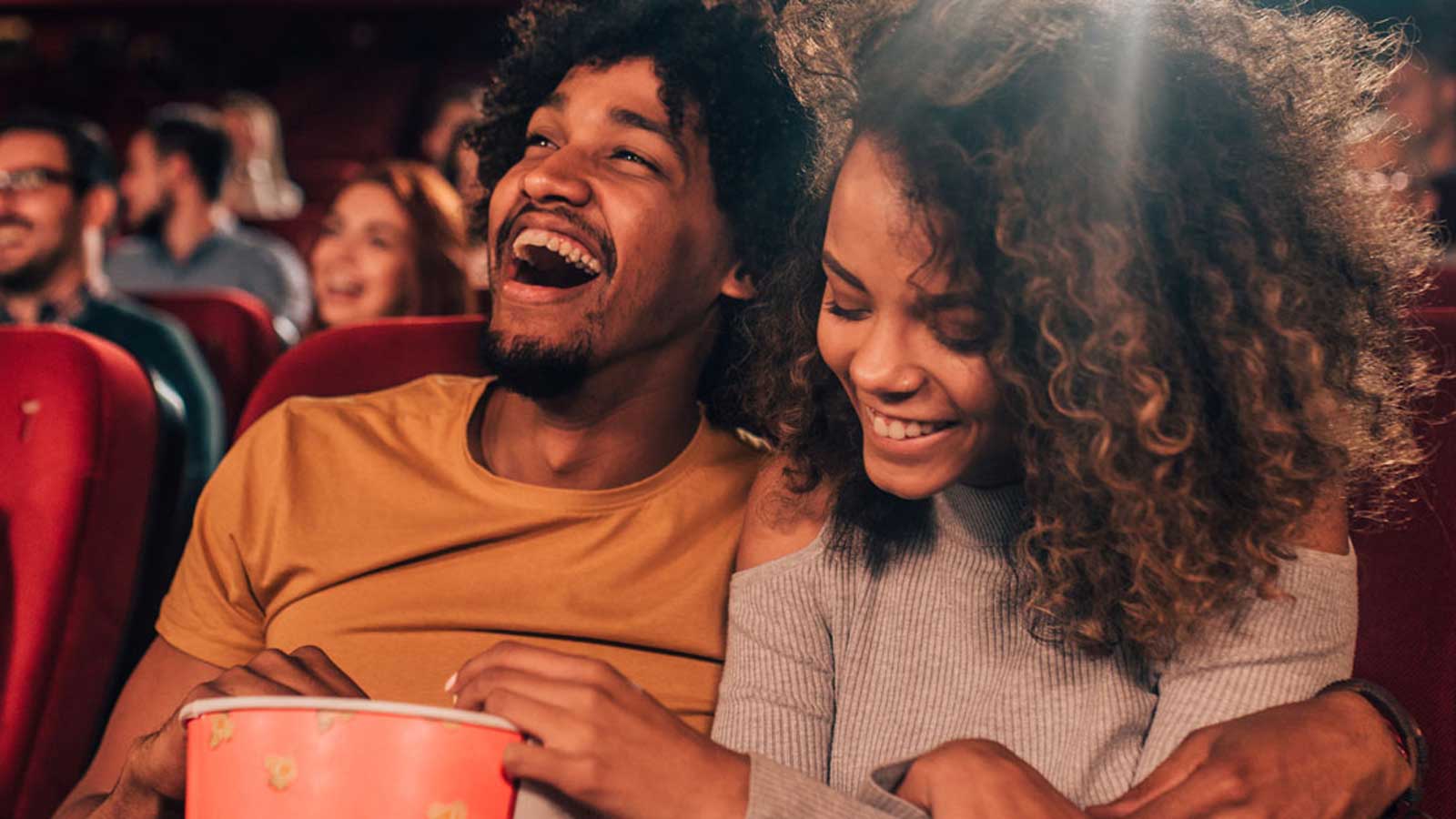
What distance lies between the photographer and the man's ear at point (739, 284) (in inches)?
52.5

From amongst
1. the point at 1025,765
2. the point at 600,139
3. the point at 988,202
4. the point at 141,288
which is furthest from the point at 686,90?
the point at 141,288

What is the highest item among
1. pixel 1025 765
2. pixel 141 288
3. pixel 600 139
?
pixel 600 139

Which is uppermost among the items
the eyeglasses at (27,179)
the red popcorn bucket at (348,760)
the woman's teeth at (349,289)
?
the red popcorn bucket at (348,760)

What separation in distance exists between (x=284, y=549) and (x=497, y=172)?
1.70 feet

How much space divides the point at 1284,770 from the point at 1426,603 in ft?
1.02

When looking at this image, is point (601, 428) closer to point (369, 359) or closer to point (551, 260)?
point (551, 260)

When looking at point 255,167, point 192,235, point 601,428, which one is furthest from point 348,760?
point 255,167

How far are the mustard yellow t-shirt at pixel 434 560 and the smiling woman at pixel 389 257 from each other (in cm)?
147

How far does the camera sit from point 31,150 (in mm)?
2865

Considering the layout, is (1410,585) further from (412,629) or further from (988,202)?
(412,629)

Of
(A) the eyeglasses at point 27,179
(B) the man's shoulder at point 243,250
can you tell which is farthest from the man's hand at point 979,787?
(B) the man's shoulder at point 243,250

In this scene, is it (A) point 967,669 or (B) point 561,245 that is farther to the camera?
(B) point 561,245

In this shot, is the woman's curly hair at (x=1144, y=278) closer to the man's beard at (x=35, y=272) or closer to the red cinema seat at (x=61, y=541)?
the red cinema seat at (x=61, y=541)

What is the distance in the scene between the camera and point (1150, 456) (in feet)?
2.80
